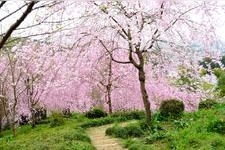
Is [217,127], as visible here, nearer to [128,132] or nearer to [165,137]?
[165,137]

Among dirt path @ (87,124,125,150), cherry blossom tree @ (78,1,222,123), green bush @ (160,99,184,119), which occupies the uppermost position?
cherry blossom tree @ (78,1,222,123)

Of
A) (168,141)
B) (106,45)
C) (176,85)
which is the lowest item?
(168,141)

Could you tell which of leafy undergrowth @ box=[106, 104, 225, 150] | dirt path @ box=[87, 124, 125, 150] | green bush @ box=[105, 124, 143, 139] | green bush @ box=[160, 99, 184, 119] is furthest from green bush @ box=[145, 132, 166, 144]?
green bush @ box=[160, 99, 184, 119]

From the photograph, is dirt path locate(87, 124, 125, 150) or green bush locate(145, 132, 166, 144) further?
dirt path locate(87, 124, 125, 150)

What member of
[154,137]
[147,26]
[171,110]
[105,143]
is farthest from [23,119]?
[154,137]

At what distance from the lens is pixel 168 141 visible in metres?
12.2

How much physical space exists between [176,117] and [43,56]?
8.59 m

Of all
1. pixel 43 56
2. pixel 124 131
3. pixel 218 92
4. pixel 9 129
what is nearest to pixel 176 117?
pixel 124 131

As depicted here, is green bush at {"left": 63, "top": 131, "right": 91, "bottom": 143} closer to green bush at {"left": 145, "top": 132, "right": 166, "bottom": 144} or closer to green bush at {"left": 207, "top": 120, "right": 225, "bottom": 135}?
green bush at {"left": 145, "top": 132, "right": 166, "bottom": 144}

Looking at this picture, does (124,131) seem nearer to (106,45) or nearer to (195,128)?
(195,128)

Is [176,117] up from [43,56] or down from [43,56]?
down

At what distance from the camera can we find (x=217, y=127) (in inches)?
462

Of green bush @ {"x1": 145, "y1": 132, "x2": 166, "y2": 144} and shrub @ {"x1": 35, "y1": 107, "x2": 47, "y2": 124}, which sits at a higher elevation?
shrub @ {"x1": 35, "y1": 107, "x2": 47, "y2": 124}

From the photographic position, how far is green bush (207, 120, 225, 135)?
1163cm
